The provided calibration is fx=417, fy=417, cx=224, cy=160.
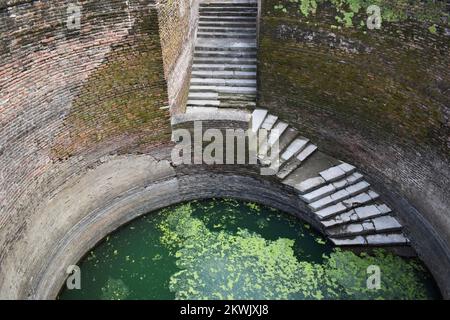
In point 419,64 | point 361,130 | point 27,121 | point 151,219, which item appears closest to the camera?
point 27,121

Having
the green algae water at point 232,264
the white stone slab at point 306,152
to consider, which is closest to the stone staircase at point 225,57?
the white stone slab at point 306,152

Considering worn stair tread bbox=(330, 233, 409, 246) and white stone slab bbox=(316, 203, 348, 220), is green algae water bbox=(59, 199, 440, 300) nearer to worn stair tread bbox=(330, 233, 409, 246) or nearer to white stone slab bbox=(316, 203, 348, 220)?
worn stair tread bbox=(330, 233, 409, 246)

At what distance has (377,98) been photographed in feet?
21.9

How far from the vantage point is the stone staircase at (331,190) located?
6902mm

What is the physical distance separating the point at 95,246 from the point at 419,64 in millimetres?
5883

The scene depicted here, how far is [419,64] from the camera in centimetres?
597

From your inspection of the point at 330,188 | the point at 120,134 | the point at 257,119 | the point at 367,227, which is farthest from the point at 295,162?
the point at 120,134

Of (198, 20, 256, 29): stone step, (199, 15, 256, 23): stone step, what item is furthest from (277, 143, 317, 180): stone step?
(199, 15, 256, 23): stone step

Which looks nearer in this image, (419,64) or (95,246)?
(419,64)

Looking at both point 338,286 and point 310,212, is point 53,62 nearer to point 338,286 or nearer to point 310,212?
point 310,212

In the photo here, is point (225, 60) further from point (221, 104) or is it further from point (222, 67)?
point (221, 104)

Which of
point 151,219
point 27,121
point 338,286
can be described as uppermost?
point 27,121

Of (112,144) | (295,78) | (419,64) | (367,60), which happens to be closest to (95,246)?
(112,144)

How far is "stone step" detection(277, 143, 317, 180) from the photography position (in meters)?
7.45
